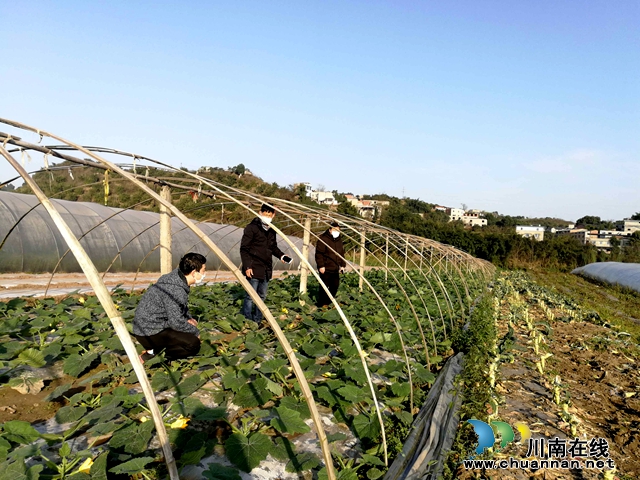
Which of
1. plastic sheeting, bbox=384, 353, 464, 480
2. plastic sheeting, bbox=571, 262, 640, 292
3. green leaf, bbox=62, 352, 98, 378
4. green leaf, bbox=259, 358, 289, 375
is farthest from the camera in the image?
plastic sheeting, bbox=571, 262, 640, 292

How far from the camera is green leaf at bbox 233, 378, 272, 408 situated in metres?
3.27

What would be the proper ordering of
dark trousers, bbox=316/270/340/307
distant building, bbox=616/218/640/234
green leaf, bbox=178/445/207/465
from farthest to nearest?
distant building, bbox=616/218/640/234 < dark trousers, bbox=316/270/340/307 < green leaf, bbox=178/445/207/465

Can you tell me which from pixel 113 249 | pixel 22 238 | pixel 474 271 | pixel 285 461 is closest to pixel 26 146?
pixel 285 461

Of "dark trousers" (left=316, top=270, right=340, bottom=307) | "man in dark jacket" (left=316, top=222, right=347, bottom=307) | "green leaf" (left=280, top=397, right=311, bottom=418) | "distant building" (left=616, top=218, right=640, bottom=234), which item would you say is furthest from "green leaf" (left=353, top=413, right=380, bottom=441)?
"distant building" (left=616, top=218, right=640, bottom=234)

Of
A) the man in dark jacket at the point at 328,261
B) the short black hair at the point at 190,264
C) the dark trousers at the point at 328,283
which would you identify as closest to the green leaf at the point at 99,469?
the short black hair at the point at 190,264

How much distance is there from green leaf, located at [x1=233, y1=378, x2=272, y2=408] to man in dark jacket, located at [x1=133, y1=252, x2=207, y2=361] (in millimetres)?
1056

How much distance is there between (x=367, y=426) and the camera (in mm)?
3143

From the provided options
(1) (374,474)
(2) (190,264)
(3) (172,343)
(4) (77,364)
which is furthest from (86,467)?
(2) (190,264)

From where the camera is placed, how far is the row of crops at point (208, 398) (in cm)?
254

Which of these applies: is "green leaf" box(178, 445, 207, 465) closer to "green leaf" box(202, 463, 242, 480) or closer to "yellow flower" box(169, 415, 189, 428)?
"green leaf" box(202, 463, 242, 480)

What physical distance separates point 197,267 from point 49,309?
10.2ft

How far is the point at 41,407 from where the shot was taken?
11.0ft

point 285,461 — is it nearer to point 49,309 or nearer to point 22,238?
point 49,309

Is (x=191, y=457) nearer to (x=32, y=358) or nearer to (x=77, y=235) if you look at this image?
(x=32, y=358)
